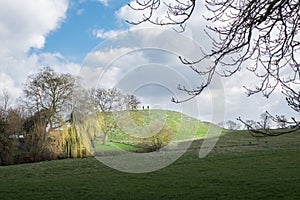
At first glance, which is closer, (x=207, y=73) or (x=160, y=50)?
(x=207, y=73)

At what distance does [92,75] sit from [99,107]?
1207 cm

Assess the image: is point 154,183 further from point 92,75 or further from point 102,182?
point 92,75

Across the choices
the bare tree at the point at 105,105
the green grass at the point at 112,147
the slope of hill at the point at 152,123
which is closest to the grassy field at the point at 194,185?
the slope of hill at the point at 152,123

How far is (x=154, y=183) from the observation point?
40.1ft

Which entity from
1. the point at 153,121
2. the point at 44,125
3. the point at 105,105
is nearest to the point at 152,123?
the point at 153,121

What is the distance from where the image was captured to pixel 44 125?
95.2 ft

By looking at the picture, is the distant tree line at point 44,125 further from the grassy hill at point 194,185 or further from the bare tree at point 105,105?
the grassy hill at point 194,185

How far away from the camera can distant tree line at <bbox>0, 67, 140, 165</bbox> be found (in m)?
28.2

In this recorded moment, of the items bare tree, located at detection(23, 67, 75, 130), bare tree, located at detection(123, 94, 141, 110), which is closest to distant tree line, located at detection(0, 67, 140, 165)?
bare tree, located at detection(23, 67, 75, 130)

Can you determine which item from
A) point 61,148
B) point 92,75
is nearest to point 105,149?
point 61,148

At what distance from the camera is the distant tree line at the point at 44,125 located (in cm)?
2822

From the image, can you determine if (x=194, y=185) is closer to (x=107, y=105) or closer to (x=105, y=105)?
(x=107, y=105)

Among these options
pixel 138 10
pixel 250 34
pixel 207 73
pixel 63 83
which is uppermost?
pixel 63 83

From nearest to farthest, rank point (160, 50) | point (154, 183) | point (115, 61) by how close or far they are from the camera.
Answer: point (160, 50), point (115, 61), point (154, 183)
